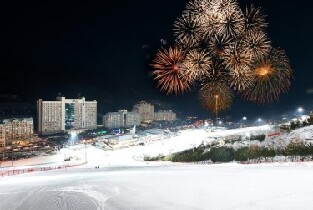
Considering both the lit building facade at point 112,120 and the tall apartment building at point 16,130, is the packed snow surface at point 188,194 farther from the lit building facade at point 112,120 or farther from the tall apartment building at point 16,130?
the lit building facade at point 112,120

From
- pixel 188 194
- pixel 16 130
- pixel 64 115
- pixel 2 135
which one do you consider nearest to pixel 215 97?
pixel 188 194

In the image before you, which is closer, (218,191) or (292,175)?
(218,191)

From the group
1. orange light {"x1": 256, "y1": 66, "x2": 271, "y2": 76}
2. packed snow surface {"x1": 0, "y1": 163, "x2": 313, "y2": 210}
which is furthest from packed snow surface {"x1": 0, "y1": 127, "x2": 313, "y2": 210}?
orange light {"x1": 256, "y1": 66, "x2": 271, "y2": 76}

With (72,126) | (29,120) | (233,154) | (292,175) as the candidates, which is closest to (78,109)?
(72,126)

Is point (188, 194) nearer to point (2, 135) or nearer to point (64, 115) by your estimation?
point (2, 135)

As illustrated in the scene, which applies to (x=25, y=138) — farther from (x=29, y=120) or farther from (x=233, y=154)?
(x=233, y=154)
